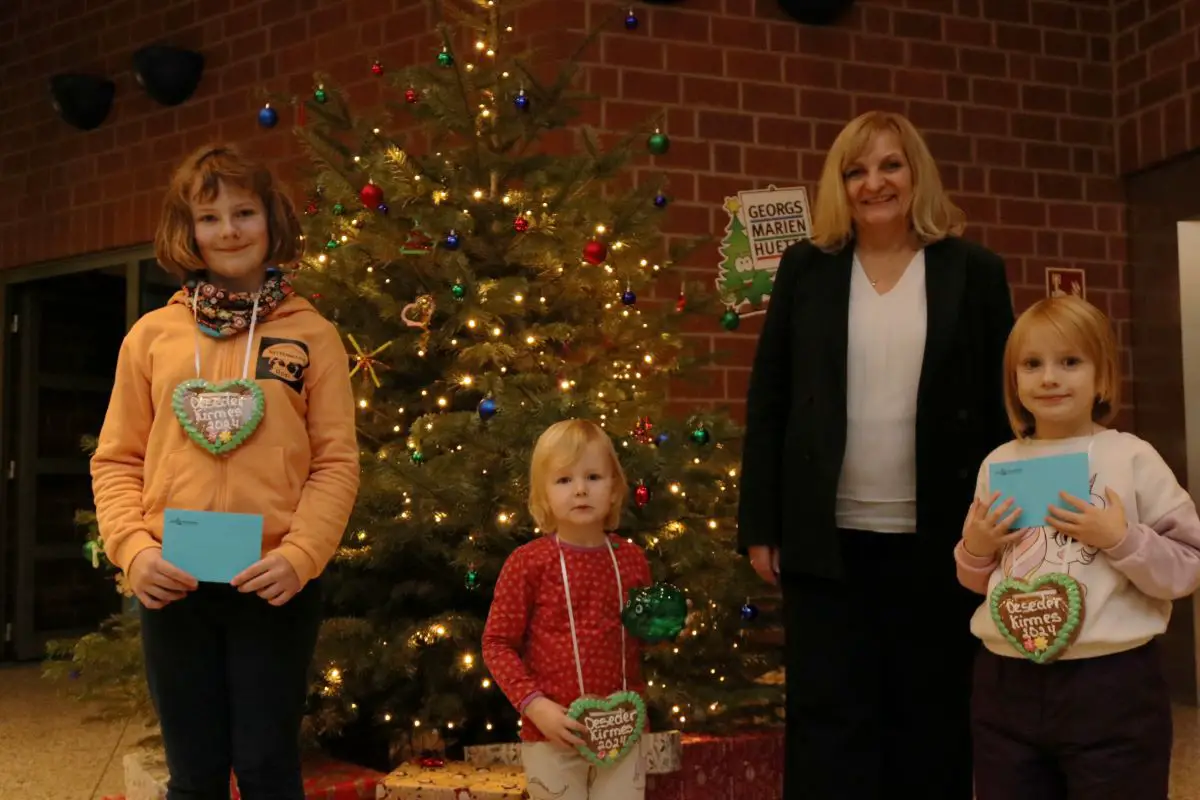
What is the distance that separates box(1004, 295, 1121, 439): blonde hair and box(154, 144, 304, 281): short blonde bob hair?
1164 mm

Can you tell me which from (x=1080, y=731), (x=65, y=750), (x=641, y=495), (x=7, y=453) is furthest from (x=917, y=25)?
(x=7, y=453)

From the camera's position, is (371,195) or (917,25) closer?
(371,195)

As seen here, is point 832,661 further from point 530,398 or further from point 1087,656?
point 530,398

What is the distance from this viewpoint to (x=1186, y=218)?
4.54 meters

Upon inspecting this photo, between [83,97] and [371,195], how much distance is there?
2818mm

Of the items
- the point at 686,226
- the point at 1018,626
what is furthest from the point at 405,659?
the point at 686,226

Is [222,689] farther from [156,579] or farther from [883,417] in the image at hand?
[883,417]

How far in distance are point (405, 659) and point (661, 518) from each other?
0.66 meters

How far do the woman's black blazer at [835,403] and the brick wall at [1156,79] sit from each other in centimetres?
287

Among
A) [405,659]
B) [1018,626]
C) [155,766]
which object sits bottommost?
[155,766]

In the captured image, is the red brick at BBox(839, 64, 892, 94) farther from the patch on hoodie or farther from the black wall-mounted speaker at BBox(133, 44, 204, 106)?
the patch on hoodie

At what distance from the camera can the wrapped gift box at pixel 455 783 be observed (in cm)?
257

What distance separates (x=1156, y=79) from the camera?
4.62 metres

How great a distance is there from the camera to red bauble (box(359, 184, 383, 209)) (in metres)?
3.15
